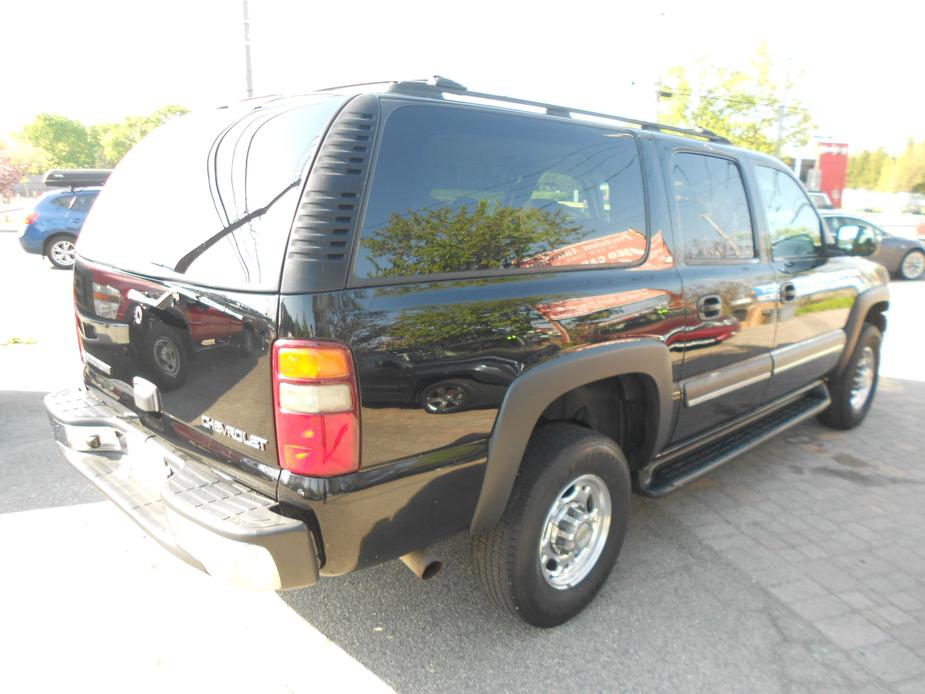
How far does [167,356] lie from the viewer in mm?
2121

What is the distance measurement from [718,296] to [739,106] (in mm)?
35084

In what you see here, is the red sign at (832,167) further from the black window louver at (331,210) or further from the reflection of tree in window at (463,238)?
the black window louver at (331,210)

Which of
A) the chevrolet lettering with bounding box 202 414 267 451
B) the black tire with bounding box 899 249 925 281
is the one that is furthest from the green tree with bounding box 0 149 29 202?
the chevrolet lettering with bounding box 202 414 267 451

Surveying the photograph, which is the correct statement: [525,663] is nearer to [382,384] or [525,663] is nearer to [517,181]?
[382,384]

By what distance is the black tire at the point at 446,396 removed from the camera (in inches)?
75.5

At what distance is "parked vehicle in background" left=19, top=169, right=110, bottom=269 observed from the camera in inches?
499

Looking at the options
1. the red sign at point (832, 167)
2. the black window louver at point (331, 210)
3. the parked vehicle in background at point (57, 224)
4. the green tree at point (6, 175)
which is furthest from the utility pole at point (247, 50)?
the red sign at point (832, 167)

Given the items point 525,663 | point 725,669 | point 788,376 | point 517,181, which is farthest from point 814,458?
point 517,181

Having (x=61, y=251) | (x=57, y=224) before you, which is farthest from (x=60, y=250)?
(x=57, y=224)

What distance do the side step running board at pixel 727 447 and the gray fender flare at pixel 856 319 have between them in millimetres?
257

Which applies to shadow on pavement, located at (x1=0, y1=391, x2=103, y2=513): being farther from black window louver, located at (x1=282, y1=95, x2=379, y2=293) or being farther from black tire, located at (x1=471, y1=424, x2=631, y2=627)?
black window louver, located at (x1=282, y1=95, x2=379, y2=293)

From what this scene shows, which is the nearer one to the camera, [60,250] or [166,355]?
[166,355]

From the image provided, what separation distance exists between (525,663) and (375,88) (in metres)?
2.08

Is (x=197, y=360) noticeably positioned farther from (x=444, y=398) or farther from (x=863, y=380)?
(x=863, y=380)
